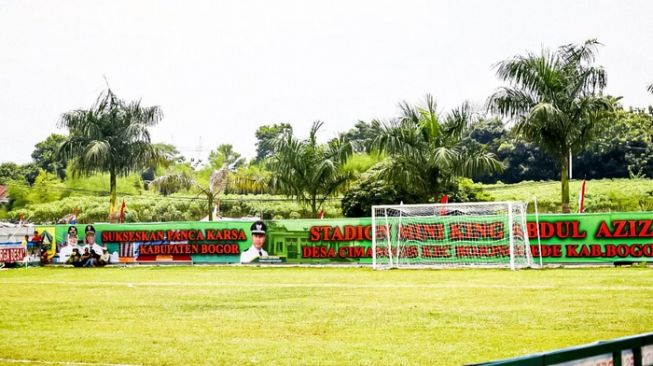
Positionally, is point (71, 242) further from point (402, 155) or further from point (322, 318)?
point (322, 318)

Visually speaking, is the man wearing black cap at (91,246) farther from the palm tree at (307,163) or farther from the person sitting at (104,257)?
the palm tree at (307,163)

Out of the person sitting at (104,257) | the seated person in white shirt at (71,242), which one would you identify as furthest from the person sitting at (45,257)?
the person sitting at (104,257)

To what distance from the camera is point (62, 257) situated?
43.5 metres

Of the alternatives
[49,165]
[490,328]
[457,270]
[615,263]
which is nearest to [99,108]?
[457,270]

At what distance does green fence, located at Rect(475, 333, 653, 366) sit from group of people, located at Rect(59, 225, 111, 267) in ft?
126

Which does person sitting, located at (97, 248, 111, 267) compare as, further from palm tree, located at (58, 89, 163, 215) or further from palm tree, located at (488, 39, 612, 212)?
palm tree, located at (488, 39, 612, 212)

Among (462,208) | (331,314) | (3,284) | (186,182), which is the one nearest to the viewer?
(331,314)

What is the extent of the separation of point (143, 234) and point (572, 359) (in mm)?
37991

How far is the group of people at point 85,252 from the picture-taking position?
4303 centimetres

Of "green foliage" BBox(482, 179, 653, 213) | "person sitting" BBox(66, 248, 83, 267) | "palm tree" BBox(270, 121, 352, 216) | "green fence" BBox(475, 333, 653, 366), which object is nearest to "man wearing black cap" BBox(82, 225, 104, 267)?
"person sitting" BBox(66, 248, 83, 267)

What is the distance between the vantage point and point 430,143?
137ft

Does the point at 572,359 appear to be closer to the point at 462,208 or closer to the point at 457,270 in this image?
the point at 457,270

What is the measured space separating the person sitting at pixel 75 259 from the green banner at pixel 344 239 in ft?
1.40

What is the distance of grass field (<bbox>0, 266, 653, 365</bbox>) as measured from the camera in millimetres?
12586
